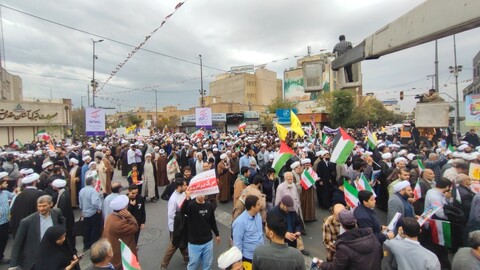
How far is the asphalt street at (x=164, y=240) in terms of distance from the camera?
5.66m

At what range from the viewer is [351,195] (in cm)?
502

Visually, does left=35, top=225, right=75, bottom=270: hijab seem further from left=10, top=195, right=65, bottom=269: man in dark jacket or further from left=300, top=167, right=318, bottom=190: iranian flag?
left=300, top=167, right=318, bottom=190: iranian flag

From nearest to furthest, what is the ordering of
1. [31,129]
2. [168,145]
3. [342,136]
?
1. [342,136]
2. [168,145]
3. [31,129]

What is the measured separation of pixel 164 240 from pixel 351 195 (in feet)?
14.6

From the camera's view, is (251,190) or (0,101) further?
(0,101)

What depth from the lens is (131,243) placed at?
4559mm

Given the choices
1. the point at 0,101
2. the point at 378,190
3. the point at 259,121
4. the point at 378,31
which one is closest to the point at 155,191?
the point at 378,190

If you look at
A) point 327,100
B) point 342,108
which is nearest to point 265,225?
point 342,108

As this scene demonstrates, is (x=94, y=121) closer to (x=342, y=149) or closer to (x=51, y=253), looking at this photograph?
(x=51, y=253)

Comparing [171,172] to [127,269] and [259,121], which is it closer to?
[127,269]

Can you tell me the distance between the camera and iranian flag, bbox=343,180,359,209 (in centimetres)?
498

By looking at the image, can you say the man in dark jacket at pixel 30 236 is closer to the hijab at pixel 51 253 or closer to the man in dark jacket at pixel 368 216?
the hijab at pixel 51 253

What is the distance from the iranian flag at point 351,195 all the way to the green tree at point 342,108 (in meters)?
36.7

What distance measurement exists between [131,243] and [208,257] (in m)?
1.29
